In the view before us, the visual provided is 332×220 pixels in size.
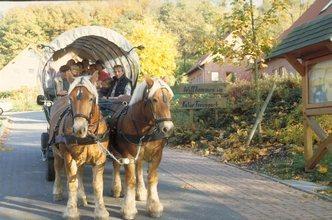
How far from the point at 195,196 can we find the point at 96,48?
4970 millimetres

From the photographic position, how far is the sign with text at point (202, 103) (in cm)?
1781

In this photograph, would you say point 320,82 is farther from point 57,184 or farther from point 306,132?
point 57,184

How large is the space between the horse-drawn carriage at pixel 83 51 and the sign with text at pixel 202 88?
602 cm

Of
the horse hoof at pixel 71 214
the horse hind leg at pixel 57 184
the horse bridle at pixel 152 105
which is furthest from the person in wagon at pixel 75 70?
the horse hoof at pixel 71 214

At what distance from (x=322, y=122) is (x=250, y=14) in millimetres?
3610

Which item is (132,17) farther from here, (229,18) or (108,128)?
(108,128)

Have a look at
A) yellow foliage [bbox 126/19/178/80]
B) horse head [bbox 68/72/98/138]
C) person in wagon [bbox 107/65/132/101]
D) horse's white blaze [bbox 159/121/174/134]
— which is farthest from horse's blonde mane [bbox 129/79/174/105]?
yellow foliage [bbox 126/19/178/80]

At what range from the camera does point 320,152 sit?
1009cm

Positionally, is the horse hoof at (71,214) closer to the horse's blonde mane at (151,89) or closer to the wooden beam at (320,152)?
the horse's blonde mane at (151,89)

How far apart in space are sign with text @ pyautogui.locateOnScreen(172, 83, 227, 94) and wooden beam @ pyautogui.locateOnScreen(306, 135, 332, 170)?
7.58m

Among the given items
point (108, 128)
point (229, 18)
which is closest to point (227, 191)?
point (108, 128)

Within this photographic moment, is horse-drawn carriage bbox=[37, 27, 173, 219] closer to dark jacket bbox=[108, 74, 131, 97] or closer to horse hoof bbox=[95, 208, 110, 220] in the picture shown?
horse hoof bbox=[95, 208, 110, 220]

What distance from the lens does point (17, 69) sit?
71.6 meters

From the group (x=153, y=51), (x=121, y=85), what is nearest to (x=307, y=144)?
(x=121, y=85)
